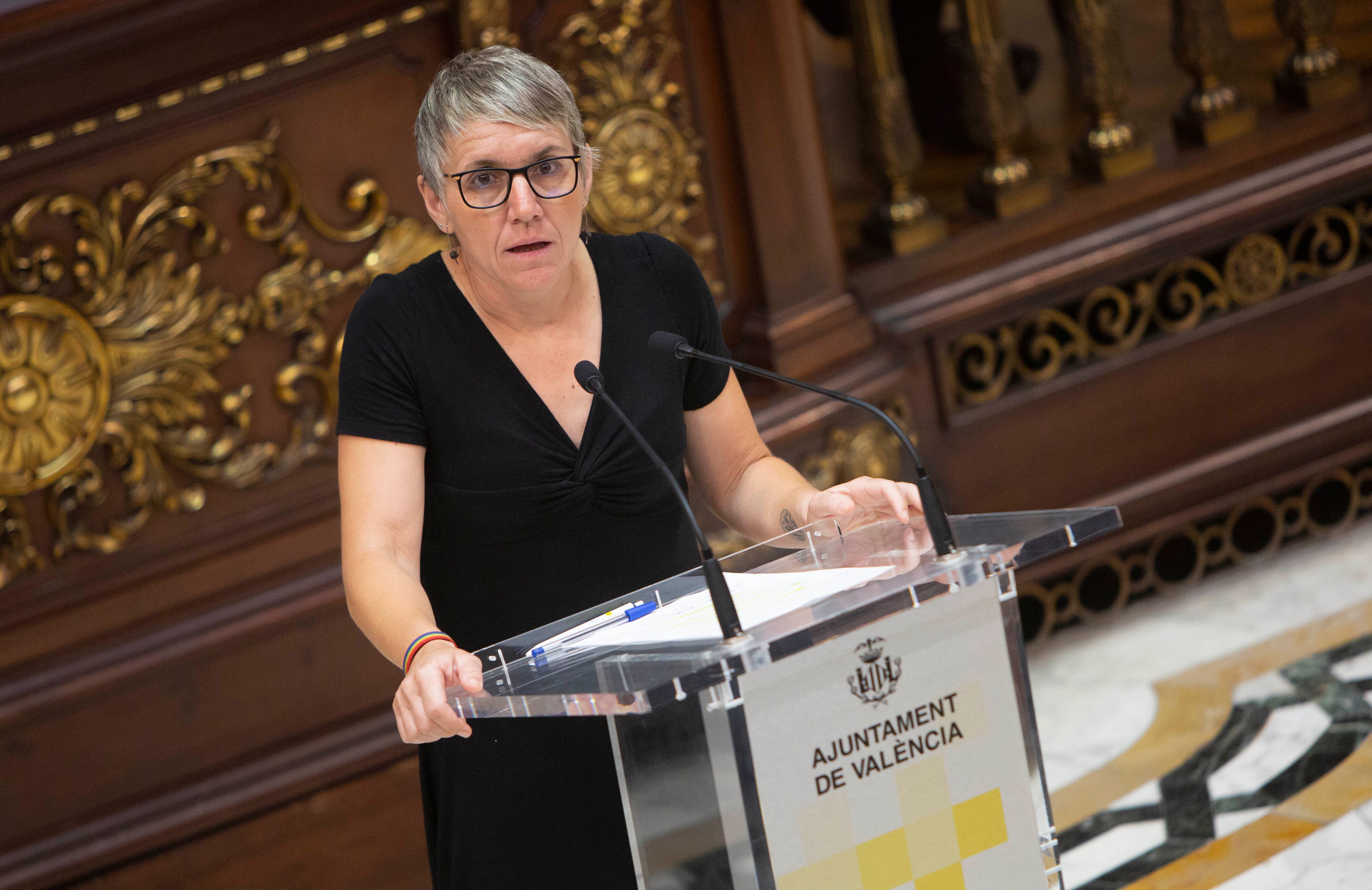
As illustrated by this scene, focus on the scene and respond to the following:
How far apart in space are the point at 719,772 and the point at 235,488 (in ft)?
5.93

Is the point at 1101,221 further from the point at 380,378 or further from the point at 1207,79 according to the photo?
the point at 380,378

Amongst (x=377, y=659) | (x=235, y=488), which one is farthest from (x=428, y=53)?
(x=377, y=659)

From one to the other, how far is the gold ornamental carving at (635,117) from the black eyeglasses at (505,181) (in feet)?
5.05

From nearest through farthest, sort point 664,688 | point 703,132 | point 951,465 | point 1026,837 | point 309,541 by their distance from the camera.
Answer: point 664,688 < point 1026,837 < point 309,541 < point 703,132 < point 951,465

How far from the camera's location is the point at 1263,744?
2.92m

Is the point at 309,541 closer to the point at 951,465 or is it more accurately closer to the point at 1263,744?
the point at 951,465

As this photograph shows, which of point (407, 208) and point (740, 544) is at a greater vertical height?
point (407, 208)

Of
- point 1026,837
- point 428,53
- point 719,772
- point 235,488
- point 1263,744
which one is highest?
point 428,53

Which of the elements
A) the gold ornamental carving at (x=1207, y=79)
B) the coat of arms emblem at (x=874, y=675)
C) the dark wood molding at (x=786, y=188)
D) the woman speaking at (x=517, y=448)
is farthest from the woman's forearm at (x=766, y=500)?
the gold ornamental carving at (x=1207, y=79)

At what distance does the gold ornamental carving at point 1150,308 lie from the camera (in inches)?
143

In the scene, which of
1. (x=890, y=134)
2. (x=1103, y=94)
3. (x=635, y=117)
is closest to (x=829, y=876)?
(x=635, y=117)

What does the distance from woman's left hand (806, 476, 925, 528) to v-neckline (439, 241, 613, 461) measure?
24 cm

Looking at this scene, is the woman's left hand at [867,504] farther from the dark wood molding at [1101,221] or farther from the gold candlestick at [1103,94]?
the gold candlestick at [1103,94]

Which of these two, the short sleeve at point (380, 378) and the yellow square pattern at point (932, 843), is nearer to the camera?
the yellow square pattern at point (932, 843)
